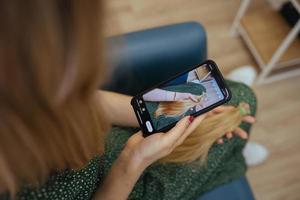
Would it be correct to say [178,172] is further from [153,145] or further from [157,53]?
[157,53]

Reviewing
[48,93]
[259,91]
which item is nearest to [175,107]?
[48,93]

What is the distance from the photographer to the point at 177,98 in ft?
2.23

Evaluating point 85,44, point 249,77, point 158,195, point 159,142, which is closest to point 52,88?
point 85,44

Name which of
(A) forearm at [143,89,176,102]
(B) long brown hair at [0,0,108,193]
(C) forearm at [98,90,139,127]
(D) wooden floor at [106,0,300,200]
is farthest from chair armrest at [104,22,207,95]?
(B) long brown hair at [0,0,108,193]

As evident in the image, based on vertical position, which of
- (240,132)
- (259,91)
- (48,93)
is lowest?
(259,91)

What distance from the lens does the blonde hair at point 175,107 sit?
68 centimetres

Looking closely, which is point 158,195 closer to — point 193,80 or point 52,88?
point 193,80

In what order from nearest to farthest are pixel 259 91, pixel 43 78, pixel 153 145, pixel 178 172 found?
pixel 43 78 < pixel 153 145 < pixel 178 172 < pixel 259 91

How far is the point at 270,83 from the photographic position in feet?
4.41

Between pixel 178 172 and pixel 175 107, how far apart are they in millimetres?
160

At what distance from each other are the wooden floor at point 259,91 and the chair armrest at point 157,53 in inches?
10.5

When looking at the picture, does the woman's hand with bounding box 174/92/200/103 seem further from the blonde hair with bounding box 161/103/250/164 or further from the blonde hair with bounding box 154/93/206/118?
the blonde hair with bounding box 161/103/250/164

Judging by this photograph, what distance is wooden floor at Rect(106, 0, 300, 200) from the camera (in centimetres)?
118

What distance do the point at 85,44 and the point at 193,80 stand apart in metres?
0.38
